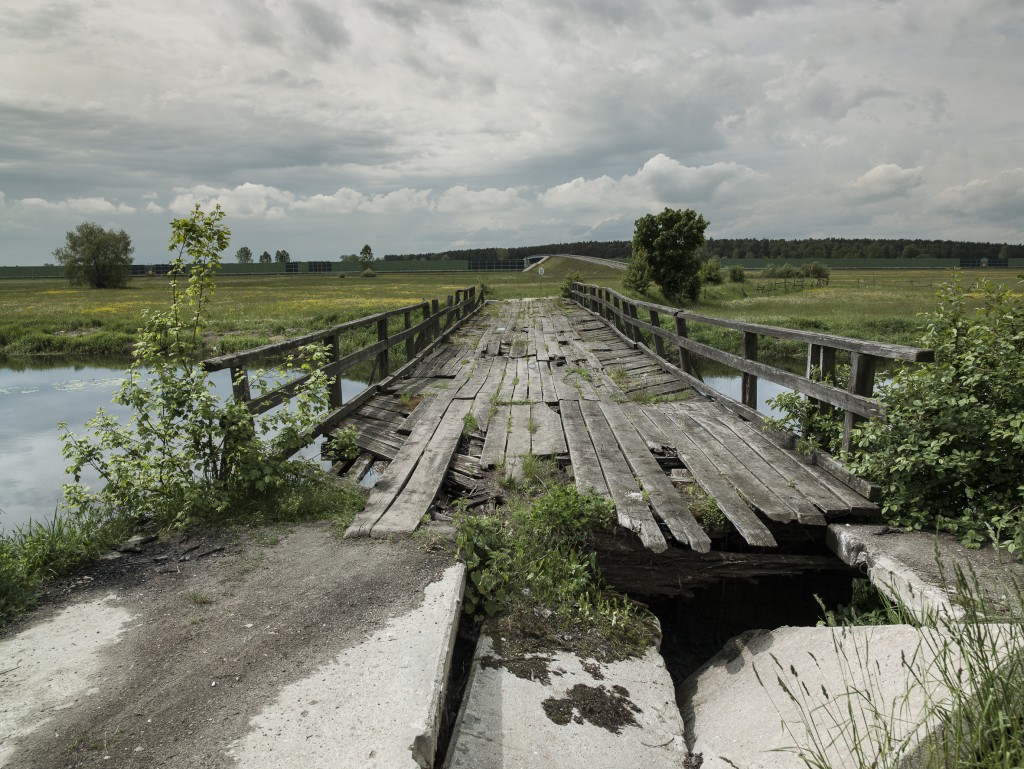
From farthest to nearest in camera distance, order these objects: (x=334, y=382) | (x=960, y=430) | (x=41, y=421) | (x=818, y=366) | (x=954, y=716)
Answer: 1. (x=41, y=421)
2. (x=334, y=382)
3. (x=818, y=366)
4. (x=960, y=430)
5. (x=954, y=716)

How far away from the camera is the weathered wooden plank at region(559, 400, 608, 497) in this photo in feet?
16.9

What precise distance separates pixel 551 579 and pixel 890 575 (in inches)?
75.2

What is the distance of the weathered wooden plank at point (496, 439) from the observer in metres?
6.05

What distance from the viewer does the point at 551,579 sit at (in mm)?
4051

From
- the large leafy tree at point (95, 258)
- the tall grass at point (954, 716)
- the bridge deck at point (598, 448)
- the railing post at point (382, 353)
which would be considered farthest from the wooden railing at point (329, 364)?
the large leafy tree at point (95, 258)

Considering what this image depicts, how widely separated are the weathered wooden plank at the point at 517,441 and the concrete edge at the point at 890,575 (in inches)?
95.3

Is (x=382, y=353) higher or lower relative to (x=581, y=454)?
higher

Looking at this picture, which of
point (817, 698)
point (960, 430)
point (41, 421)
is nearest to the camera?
point (817, 698)

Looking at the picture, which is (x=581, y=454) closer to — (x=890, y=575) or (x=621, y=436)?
(x=621, y=436)

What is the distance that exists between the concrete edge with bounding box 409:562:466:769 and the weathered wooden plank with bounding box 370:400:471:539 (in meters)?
0.74

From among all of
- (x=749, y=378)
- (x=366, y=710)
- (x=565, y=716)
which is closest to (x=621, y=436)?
(x=749, y=378)

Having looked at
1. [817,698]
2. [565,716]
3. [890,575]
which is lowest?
[565,716]

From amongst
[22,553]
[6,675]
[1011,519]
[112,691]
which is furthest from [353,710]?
[1011,519]

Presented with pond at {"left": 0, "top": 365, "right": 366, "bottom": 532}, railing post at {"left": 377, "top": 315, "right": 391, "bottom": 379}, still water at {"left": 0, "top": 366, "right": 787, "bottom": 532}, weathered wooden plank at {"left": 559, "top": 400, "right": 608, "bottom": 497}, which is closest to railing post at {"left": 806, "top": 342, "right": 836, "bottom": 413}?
weathered wooden plank at {"left": 559, "top": 400, "right": 608, "bottom": 497}
